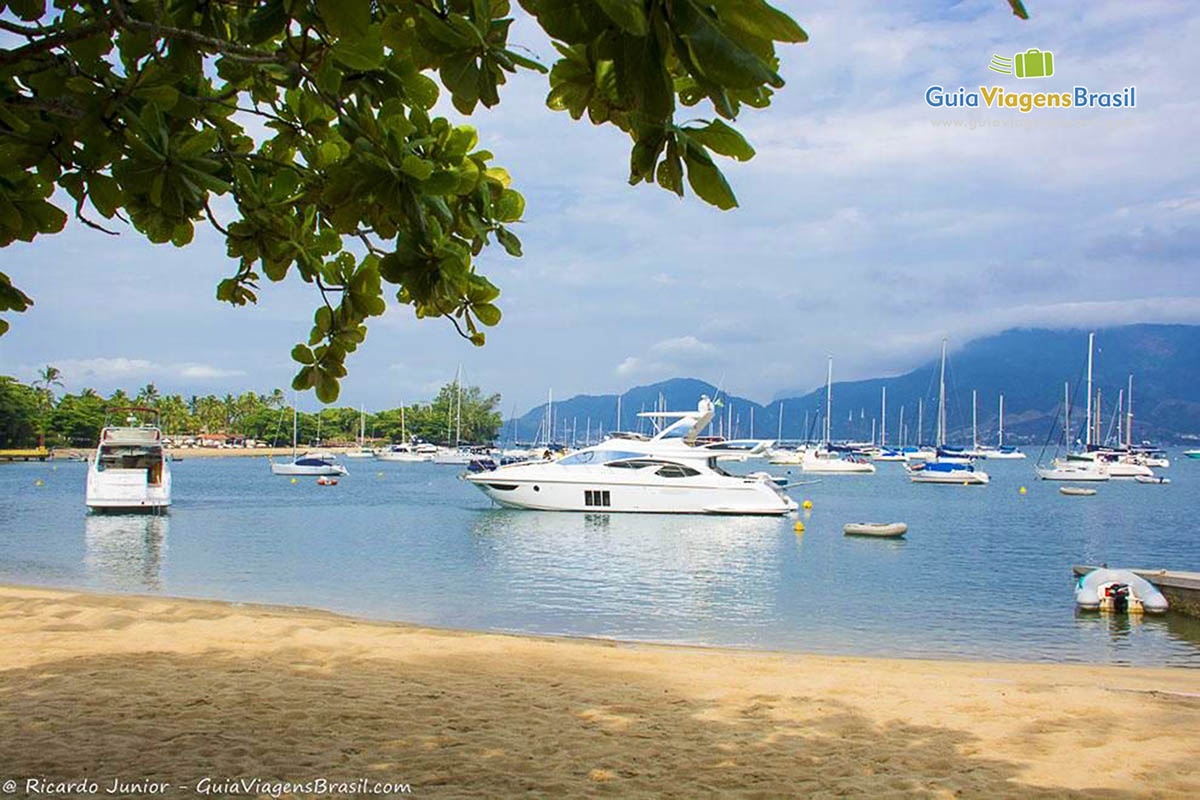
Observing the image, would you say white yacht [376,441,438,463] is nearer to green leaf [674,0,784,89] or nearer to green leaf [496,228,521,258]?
green leaf [496,228,521,258]

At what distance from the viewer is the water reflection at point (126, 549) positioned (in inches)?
723

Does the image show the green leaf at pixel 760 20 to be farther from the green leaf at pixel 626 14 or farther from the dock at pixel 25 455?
the dock at pixel 25 455

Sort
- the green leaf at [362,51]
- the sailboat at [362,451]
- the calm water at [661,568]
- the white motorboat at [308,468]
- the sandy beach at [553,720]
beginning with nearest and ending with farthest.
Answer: the green leaf at [362,51]
the sandy beach at [553,720]
the calm water at [661,568]
the white motorboat at [308,468]
the sailboat at [362,451]

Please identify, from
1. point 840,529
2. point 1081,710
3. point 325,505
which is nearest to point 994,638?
point 1081,710

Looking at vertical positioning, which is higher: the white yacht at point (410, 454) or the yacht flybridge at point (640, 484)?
the yacht flybridge at point (640, 484)

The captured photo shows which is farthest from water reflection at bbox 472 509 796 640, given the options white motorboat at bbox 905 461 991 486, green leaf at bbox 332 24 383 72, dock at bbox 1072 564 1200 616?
white motorboat at bbox 905 461 991 486

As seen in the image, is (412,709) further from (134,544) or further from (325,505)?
(325,505)

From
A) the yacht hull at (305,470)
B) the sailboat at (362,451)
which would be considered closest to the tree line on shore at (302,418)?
the sailboat at (362,451)

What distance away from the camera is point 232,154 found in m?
3.36

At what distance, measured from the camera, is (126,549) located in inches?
902

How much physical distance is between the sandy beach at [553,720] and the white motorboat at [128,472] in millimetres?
18244

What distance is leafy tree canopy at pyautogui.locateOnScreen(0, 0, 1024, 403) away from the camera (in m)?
1.52

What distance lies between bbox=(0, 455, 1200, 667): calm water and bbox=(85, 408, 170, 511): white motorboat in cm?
83

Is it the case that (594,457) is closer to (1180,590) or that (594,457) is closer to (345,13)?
(1180,590)
